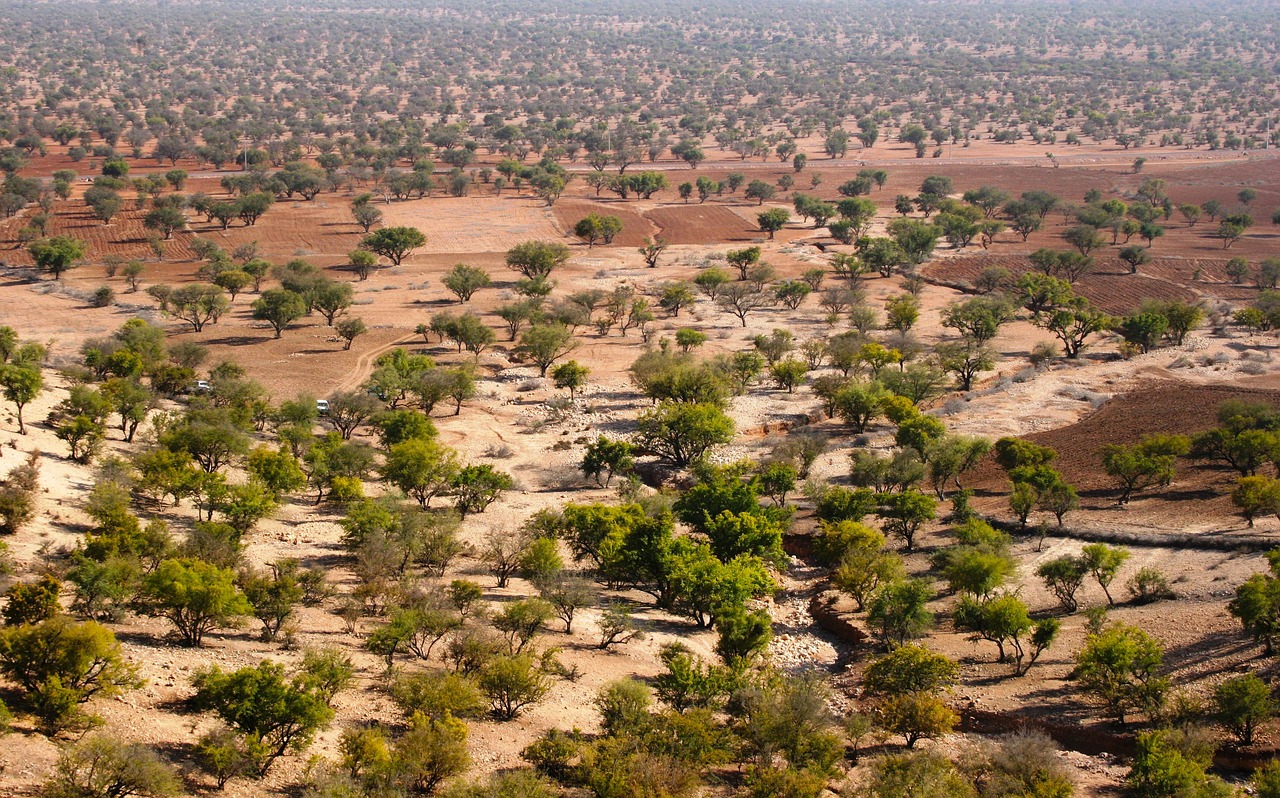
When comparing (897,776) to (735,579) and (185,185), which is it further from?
(185,185)

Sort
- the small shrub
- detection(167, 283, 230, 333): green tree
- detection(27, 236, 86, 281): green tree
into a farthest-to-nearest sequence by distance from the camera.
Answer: detection(27, 236, 86, 281): green tree < the small shrub < detection(167, 283, 230, 333): green tree

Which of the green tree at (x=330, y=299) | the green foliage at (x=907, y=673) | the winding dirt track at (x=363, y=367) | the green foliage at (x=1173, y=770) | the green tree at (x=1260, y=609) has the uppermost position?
the green tree at (x=1260, y=609)

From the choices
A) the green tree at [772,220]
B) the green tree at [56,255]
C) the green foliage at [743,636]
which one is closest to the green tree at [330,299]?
the green tree at [56,255]

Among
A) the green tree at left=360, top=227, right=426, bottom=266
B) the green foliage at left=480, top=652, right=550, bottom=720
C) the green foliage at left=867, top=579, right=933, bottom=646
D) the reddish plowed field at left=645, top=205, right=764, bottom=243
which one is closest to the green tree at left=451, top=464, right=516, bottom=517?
the green foliage at left=480, top=652, right=550, bottom=720

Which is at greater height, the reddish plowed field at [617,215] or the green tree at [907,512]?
the green tree at [907,512]

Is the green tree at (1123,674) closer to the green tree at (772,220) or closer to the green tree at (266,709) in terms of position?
the green tree at (266,709)

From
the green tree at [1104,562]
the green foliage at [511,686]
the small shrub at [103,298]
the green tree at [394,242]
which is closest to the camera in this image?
the green foliage at [511,686]

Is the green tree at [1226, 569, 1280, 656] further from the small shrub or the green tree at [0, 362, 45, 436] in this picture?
the small shrub
